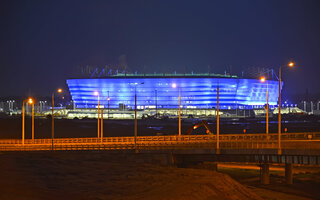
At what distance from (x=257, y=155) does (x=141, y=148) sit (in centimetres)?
972

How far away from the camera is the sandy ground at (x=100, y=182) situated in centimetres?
2091

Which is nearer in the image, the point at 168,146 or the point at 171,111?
the point at 168,146

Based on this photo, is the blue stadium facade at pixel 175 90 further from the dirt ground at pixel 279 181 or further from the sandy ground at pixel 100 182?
the sandy ground at pixel 100 182

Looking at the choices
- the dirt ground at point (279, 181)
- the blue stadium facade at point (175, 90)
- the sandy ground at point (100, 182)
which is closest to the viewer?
the sandy ground at point (100, 182)

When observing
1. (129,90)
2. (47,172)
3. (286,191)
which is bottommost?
(286,191)

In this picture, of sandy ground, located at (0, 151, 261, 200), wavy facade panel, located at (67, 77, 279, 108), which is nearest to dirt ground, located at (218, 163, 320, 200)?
sandy ground, located at (0, 151, 261, 200)

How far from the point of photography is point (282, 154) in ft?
114

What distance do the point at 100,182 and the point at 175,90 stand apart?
143 meters

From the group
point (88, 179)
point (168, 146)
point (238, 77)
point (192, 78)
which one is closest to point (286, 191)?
point (168, 146)

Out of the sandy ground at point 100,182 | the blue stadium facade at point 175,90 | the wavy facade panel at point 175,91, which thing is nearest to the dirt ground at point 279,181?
the sandy ground at point 100,182

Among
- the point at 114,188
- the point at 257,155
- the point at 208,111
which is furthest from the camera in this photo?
the point at 208,111

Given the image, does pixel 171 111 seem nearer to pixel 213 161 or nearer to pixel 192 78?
pixel 192 78

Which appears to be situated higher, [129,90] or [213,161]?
[129,90]

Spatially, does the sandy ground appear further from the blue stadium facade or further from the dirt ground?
the blue stadium facade
